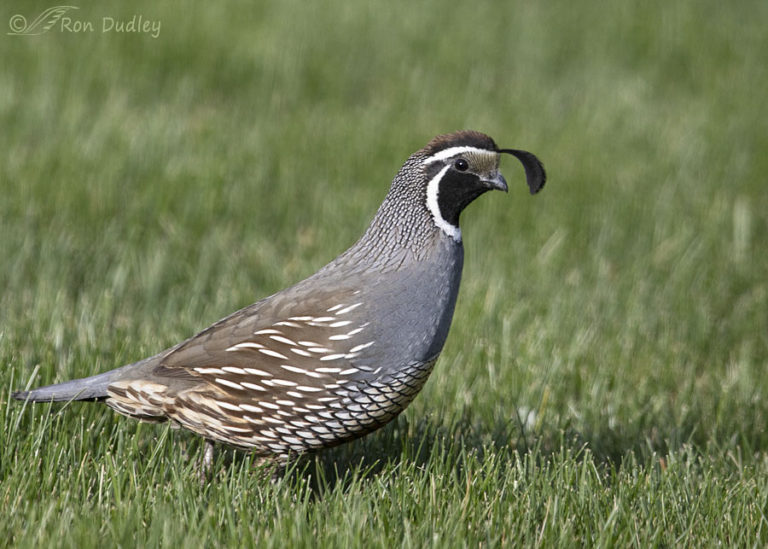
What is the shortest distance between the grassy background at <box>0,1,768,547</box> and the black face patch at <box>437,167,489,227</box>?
3.01 ft

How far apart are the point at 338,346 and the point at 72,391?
3.55ft

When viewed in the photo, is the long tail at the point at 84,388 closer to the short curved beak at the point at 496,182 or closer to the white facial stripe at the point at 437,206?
the white facial stripe at the point at 437,206

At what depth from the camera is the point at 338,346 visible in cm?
365

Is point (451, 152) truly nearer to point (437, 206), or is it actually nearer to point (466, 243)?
point (437, 206)

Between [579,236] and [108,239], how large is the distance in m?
3.06

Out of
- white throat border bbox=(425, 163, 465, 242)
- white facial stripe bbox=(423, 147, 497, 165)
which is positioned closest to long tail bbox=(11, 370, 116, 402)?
white throat border bbox=(425, 163, 465, 242)

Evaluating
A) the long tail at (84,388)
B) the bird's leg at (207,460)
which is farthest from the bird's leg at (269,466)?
the long tail at (84,388)

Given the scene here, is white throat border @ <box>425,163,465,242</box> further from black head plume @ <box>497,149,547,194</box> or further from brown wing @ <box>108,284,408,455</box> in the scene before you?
brown wing @ <box>108,284,408,455</box>

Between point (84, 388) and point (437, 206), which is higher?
point (437, 206)

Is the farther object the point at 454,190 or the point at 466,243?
the point at 466,243

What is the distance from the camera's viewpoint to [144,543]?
3119 millimetres
